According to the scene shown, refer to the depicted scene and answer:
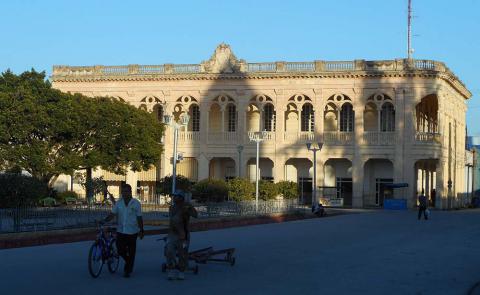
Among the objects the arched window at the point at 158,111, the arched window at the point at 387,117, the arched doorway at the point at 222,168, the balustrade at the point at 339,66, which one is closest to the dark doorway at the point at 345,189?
the arched window at the point at 387,117

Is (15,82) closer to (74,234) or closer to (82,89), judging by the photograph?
(82,89)

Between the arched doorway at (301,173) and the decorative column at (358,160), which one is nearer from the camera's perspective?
the decorative column at (358,160)

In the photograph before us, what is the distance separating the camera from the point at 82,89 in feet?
219

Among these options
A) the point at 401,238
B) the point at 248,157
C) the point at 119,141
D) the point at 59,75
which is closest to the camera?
the point at 401,238

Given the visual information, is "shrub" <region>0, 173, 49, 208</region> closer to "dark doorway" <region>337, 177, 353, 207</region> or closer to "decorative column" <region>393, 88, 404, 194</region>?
Answer: "decorative column" <region>393, 88, 404, 194</region>

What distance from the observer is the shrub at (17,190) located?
2844 cm

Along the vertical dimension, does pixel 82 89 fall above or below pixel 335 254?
above

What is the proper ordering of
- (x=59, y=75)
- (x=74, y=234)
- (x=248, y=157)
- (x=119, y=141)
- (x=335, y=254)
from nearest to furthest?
(x=335, y=254) < (x=74, y=234) < (x=119, y=141) < (x=248, y=157) < (x=59, y=75)

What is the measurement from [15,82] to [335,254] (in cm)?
3245

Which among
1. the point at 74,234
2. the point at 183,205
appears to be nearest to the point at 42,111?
the point at 74,234

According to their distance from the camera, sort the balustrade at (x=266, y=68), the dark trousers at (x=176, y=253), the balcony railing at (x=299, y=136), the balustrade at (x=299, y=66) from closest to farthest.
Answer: the dark trousers at (x=176, y=253) < the balustrade at (x=266, y=68) < the balustrade at (x=299, y=66) < the balcony railing at (x=299, y=136)

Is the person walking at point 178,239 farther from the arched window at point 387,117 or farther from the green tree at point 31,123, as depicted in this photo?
the arched window at point 387,117

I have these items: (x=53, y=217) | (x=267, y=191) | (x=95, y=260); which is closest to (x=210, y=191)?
A: (x=267, y=191)

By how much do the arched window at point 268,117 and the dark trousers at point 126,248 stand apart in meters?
50.8
